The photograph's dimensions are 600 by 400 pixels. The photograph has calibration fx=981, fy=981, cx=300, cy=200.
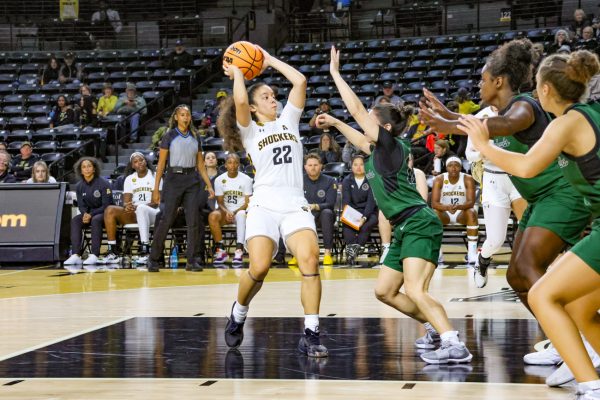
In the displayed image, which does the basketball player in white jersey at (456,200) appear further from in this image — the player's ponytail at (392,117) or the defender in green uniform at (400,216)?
the player's ponytail at (392,117)

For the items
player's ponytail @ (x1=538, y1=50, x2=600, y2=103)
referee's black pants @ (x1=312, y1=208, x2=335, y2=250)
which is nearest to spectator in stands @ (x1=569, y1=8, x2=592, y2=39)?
referee's black pants @ (x1=312, y1=208, x2=335, y2=250)

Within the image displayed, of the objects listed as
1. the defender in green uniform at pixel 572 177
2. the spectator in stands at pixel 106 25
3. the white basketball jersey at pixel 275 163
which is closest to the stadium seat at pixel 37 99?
the spectator in stands at pixel 106 25

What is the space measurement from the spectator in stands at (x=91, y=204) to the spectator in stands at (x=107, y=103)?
23.8 ft

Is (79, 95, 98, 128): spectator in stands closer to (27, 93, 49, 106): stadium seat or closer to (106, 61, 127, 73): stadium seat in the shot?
(27, 93, 49, 106): stadium seat

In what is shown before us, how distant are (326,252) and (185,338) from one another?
6.14 m

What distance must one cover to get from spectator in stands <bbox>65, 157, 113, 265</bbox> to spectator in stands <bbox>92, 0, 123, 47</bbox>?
1282cm

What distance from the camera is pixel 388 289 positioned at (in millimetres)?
5941

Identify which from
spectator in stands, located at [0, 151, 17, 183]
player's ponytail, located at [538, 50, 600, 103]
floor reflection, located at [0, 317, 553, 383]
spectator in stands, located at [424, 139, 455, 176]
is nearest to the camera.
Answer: player's ponytail, located at [538, 50, 600, 103]

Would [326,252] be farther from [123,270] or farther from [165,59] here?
[165,59]

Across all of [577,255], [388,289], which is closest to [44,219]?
[388,289]

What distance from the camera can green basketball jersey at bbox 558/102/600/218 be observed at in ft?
13.6

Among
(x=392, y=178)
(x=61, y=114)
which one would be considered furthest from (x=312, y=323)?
(x=61, y=114)

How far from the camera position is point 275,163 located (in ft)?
19.9

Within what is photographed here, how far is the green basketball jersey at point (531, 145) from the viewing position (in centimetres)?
504
